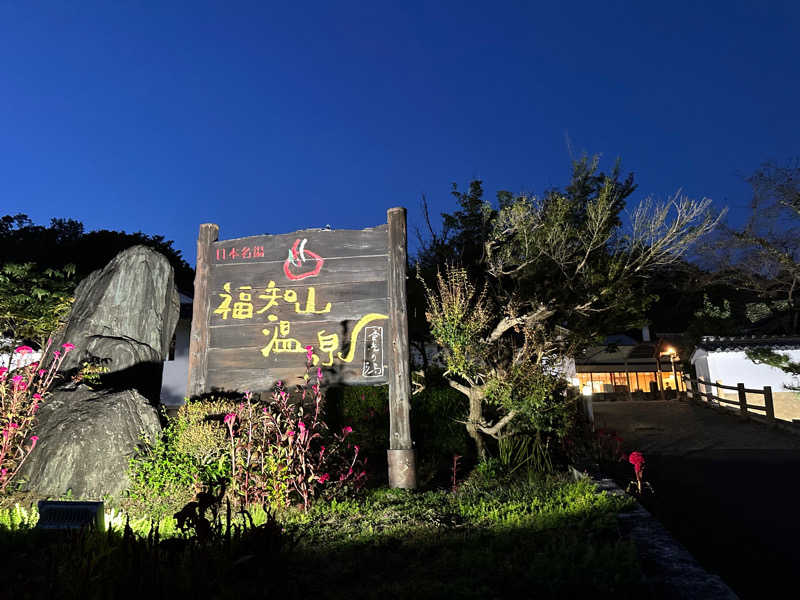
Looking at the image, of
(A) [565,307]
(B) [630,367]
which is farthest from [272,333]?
(B) [630,367]

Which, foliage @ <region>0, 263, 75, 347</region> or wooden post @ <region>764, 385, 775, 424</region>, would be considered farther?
wooden post @ <region>764, 385, 775, 424</region>

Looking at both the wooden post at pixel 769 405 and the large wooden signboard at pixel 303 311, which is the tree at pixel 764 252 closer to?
the wooden post at pixel 769 405

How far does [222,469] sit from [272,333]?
1890mm

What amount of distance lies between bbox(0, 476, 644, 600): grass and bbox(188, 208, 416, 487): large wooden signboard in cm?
205

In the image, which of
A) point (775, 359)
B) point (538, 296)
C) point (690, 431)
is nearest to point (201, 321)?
point (538, 296)

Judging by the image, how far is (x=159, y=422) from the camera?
19.5ft

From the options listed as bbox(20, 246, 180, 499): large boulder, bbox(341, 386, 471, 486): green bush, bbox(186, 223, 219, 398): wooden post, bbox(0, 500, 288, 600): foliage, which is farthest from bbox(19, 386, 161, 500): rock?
bbox(341, 386, 471, 486): green bush

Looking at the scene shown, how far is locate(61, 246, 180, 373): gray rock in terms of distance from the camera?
7590mm

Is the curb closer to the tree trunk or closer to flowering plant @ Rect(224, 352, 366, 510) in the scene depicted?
flowering plant @ Rect(224, 352, 366, 510)

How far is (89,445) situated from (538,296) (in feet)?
29.1

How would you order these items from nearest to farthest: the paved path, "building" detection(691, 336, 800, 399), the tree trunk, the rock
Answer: the rock < the tree trunk < the paved path < "building" detection(691, 336, 800, 399)

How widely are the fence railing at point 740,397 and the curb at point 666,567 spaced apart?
1336cm

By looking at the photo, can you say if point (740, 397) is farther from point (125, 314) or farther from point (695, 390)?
point (125, 314)

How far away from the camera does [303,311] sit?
6.52m
